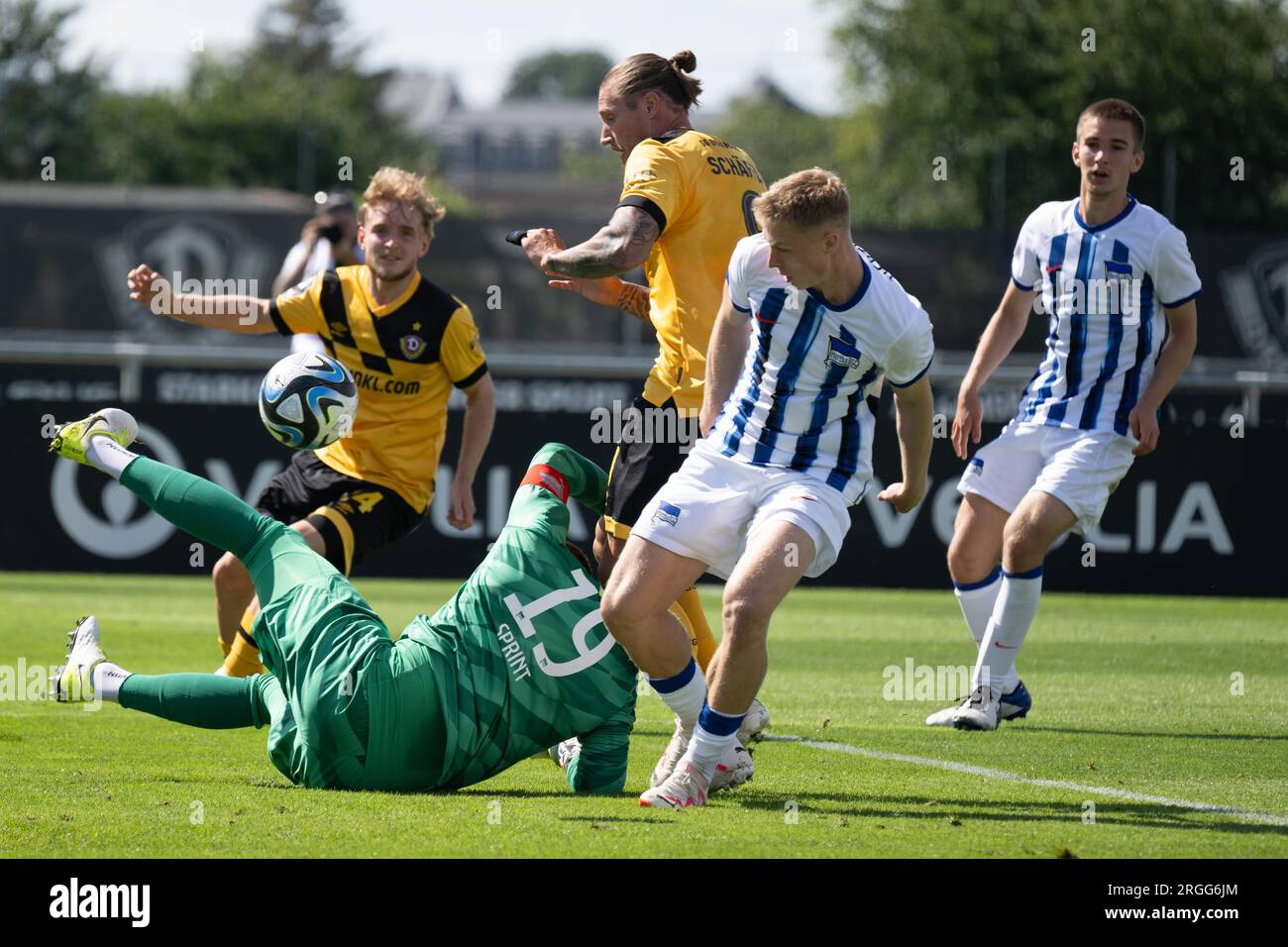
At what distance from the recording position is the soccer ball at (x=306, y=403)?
6797 millimetres

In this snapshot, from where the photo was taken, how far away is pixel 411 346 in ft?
26.1

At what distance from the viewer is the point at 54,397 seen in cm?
1392

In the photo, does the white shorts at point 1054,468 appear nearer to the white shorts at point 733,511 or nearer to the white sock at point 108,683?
the white shorts at point 733,511

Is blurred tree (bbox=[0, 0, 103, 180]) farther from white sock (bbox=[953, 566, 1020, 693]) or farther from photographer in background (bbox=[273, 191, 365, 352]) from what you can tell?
white sock (bbox=[953, 566, 1020, 693])

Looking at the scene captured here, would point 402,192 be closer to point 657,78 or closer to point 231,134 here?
point 657,78

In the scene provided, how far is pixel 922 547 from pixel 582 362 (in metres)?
4.01

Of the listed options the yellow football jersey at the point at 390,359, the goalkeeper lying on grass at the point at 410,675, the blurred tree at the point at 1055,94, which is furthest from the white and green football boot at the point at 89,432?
the blurred tree at the point at 1055,94

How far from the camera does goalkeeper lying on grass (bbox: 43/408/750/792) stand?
211 inches

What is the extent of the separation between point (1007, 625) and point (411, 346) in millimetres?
2832
